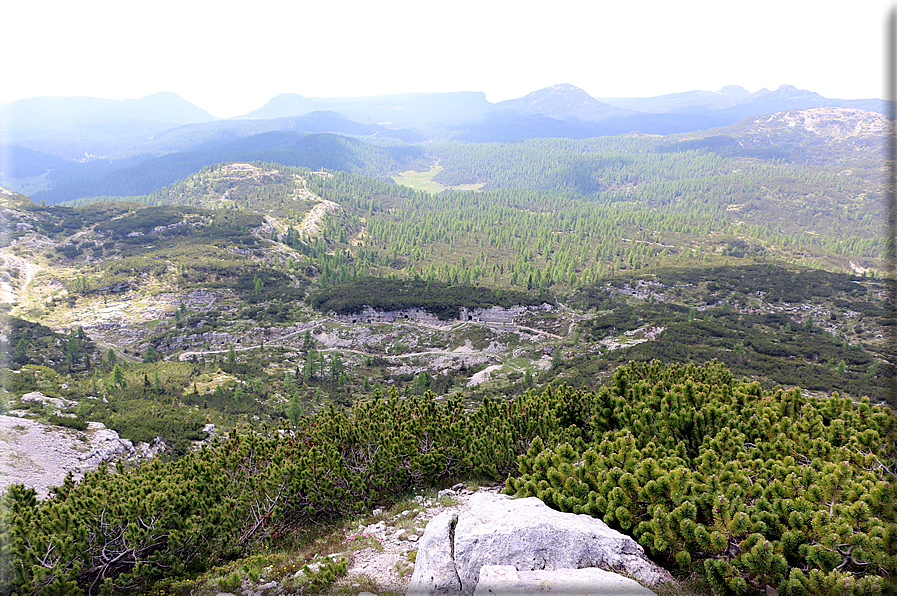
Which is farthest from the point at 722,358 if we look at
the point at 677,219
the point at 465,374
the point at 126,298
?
the point at 677,219

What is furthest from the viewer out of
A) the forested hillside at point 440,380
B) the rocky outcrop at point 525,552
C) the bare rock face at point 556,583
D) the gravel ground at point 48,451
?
the gravel ground at point 48,451

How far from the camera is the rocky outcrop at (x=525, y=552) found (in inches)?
354

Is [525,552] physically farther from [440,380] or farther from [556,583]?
[440,380]

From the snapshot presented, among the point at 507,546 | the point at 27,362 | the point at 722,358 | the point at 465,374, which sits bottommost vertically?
the point at 465,374

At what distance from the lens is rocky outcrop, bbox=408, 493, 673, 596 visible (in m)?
9.00

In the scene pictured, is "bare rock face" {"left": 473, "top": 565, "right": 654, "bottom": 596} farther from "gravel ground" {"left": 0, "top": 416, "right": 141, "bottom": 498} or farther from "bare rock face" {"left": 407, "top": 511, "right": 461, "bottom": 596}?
"gravel ground" {"left": 0, "top": 416, "right": 141, "bottom": 498}

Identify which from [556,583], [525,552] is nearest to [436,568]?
[525,552]

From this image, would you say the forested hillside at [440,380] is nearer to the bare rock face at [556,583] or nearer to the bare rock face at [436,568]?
the bare rock face at [556,583]

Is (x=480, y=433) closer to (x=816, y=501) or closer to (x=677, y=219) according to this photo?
(x=816, y=501)

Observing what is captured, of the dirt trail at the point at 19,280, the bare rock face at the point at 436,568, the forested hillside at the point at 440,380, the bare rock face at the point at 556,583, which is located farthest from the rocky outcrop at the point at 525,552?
the dirt trail at the point at 19,280

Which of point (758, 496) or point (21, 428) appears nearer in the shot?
point (758, 496)

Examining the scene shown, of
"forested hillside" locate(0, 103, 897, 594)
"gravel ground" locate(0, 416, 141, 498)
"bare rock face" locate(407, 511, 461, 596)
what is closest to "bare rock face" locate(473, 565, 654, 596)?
"bare rock face" locate(407, 511, 461, 596)

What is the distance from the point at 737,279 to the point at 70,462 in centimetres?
13431

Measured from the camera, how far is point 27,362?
63.2m
